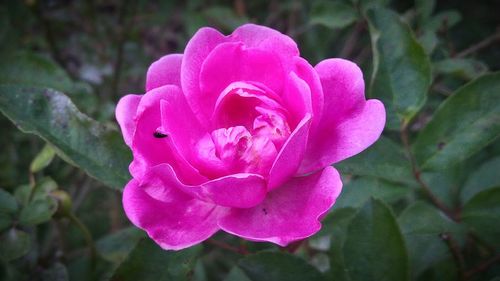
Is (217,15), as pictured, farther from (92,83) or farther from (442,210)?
(442,210)

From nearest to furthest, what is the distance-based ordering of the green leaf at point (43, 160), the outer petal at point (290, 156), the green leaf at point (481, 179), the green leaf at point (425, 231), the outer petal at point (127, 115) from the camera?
the outer petal at point (290, 156) → the outer petal at point (127, 115) → the green leaf at point (425, 231) → the green leaf at point (43, 160) → the green leaf at point (481, 179)

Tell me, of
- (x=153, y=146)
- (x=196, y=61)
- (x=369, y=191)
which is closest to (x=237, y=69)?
(x=196, y=61)

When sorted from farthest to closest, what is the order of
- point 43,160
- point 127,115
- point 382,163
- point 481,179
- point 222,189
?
point 481,179 < point 43,160 < point 382,163 < point 127,115 < point 222,189

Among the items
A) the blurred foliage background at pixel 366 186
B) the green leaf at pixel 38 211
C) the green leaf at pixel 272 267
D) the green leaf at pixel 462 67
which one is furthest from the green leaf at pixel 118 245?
the green leaf at pixel 462 67

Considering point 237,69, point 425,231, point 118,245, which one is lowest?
point 118,245

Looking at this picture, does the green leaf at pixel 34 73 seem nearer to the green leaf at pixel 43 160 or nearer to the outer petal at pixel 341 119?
the green leaf at pixel 43 160

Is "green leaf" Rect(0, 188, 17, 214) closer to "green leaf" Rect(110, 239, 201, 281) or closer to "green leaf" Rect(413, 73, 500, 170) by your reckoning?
"green leaf" Rect(110, 239, 201, 281)

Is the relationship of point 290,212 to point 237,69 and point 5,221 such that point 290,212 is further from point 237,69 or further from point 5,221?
point 5,221
